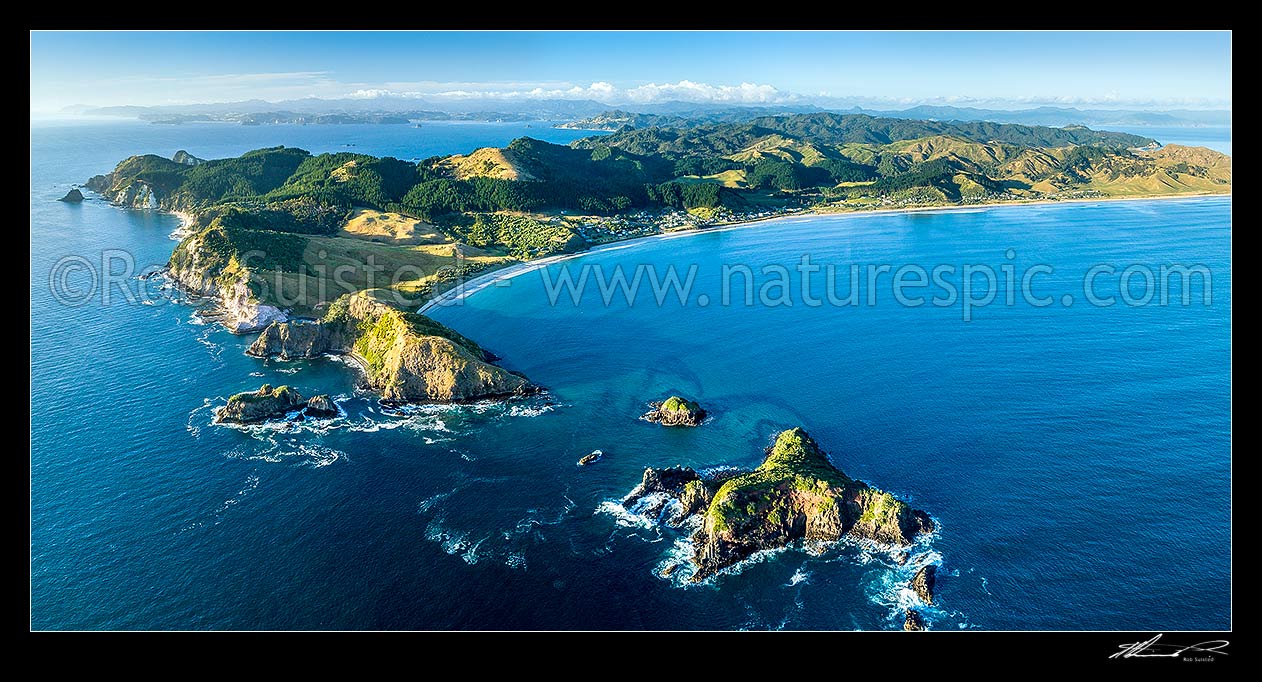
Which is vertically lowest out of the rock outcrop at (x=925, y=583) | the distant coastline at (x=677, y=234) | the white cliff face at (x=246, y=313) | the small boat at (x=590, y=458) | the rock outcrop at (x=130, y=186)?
the rock outcrop at (x=925, y=583)

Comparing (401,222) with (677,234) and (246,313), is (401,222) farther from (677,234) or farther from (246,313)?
(677,234)

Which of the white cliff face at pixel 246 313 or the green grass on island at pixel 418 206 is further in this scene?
the green grass on island at pixel 418 206

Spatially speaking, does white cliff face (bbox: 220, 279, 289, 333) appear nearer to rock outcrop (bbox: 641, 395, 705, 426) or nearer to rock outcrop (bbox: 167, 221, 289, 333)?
rock outcrop (bbox: 167, 221, 289, 333)

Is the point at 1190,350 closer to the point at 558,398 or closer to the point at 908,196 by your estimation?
the point at 558,398

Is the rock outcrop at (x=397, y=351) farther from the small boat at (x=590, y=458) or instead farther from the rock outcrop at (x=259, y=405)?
the small boat at (x=590, y=458)

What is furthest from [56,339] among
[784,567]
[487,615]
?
[784,567]
